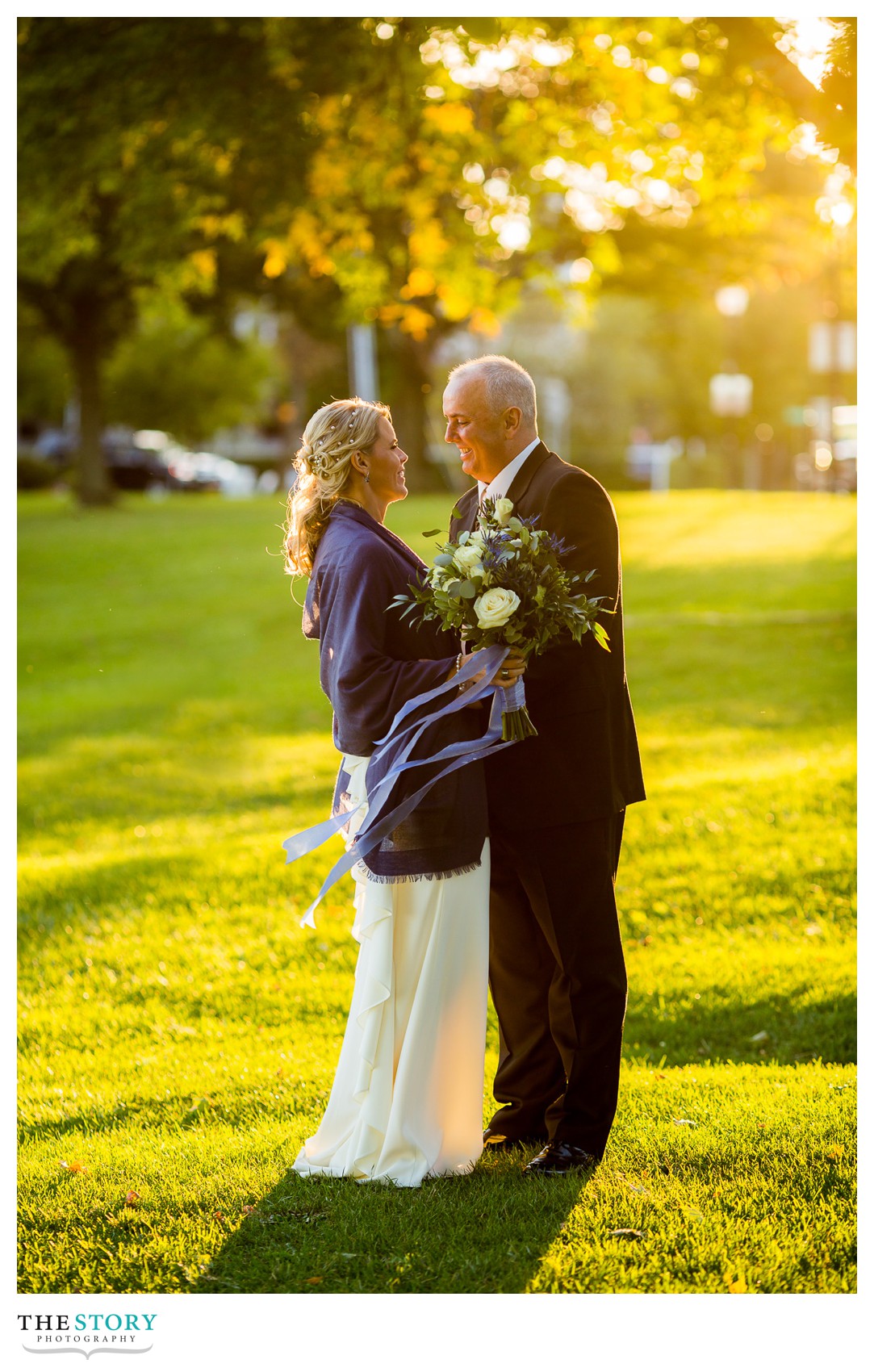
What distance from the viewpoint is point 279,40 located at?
949cm

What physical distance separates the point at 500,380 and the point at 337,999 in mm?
4002

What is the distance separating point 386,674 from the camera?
4547 millimetres

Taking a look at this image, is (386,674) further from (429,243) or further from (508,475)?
(429,243)

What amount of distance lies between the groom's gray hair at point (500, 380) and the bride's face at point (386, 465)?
0.28 metres

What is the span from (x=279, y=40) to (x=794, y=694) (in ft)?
27.4

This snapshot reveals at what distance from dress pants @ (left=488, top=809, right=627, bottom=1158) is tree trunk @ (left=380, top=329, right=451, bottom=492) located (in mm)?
25918

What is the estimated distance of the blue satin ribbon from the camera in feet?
14.7

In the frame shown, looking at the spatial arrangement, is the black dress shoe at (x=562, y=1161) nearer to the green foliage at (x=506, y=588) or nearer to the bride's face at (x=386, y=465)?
the green foliage at (x=506, y=588)

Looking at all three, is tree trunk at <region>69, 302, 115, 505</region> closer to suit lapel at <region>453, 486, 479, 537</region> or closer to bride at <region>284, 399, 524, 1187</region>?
suit lapel at <region>453, 486, 479, 537</region>

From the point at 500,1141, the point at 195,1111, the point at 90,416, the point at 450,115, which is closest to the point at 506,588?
the point at 500,1141

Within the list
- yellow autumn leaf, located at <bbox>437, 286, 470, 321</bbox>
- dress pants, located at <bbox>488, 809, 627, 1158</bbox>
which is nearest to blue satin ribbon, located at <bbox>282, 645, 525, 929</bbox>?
dress pants, located at <bbox>488, 809, 627, 1158</bbox>

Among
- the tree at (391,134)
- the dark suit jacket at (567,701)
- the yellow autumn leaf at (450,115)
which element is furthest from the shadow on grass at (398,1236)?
the yellow autumn leaf at (450,115)

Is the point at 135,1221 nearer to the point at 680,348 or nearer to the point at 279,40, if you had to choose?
the point at 279,40

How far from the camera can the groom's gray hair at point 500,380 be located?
15.5 ft
